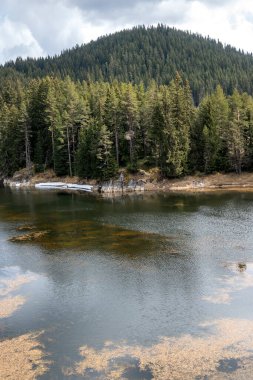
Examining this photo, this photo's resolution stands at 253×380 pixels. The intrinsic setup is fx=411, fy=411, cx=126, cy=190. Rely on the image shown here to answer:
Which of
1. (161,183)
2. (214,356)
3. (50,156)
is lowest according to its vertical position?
(214,356)

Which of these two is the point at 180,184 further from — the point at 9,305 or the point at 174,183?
the point at 9,305

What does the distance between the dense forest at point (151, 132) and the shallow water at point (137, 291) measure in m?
26.0

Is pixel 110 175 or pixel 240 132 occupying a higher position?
pixel 240 132

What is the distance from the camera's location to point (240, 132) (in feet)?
263

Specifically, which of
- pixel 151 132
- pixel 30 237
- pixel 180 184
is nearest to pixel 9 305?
pixel 30 237

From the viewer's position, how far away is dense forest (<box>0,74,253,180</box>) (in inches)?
3169

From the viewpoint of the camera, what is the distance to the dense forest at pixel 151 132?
80500 millimetres

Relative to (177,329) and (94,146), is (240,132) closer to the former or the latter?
(94,146)

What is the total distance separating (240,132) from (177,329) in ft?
208

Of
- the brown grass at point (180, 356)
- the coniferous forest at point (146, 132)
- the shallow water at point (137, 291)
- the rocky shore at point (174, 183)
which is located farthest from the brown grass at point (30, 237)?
the coniferous forest at point (146, 132)

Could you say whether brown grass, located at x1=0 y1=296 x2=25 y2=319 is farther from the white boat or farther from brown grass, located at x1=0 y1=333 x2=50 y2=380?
the white boat

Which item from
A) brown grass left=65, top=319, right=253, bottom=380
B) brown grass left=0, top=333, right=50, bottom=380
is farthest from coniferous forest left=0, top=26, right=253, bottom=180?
brown grass left=0, top=333, right=50, bottom=380

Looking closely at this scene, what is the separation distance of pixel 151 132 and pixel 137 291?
57.5m

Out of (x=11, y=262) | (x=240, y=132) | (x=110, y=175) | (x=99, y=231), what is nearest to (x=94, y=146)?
(x=110, y=175)
